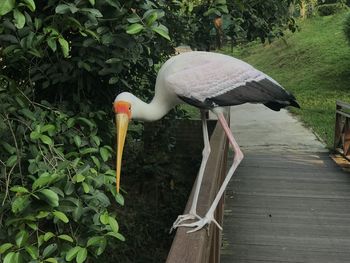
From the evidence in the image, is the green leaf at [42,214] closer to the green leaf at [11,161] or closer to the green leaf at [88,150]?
the green leaf at [11,161]

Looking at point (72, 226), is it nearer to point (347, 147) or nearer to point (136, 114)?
point (136, 114)

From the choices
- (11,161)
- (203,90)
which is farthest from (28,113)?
(203,90)

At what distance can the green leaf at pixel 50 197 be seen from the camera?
201 cm

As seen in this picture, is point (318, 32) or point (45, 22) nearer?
point (45, 22)

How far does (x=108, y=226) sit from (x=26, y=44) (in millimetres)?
895

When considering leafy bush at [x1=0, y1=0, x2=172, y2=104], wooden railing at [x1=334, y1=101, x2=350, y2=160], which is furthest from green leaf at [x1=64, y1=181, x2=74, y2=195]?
wooden railing at [x1=334, y1=101, x2=350, y2=160]

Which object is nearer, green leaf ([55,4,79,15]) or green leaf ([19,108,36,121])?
green leaf ([55,4,79,15])

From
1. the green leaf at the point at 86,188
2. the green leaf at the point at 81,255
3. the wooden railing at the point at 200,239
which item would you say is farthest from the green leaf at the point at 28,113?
the wooden railing at the point at 200,239

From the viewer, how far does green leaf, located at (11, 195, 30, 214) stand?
2041mm

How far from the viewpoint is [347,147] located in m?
8.54

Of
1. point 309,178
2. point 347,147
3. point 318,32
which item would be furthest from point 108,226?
point 318,32

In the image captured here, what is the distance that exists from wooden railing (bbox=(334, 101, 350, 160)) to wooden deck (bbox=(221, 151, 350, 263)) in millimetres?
357

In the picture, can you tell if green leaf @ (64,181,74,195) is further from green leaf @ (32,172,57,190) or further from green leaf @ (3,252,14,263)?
green leaf @ (3,252,14,263)

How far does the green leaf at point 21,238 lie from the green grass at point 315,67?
8.64m
